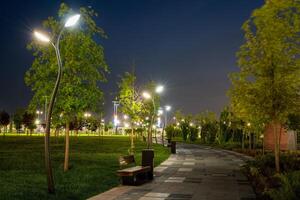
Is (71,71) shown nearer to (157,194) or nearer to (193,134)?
(157,194)

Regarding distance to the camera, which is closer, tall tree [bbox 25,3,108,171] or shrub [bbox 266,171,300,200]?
shrub [bbox 266,171,300,200]

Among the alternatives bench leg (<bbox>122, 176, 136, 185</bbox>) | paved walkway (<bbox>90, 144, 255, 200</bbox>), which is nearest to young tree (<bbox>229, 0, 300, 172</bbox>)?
paved walkway (<bbox>90, 144, 255, 200</bbox>)

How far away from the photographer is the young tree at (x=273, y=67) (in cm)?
1585

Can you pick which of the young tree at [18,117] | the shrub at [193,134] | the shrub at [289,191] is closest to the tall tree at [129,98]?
the shrub at [289,191]

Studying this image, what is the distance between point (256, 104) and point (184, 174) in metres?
5.01

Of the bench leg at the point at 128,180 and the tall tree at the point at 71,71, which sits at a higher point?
the tall tree at the point at 71,71

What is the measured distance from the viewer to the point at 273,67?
52.9 feet

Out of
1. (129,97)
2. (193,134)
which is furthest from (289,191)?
(193,134)

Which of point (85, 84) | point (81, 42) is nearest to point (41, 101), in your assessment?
point (85, 84)

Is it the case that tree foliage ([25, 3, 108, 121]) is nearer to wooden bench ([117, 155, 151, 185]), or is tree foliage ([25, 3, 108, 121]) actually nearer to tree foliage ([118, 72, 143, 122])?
wooden bench ([117, 155, 151, 185])

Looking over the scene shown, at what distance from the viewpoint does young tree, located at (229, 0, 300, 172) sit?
15.9 m

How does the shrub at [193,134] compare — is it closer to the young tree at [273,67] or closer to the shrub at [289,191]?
the young tree at [273,67]

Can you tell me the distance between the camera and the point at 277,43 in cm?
1597

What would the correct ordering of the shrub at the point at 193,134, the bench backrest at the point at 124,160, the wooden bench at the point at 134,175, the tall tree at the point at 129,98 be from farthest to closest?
1. the shrub at the point at 193,134
2. the tall tree at the point at 129,98
3. the bench backrest at the point at 124,160
4. the wooden bench at the point at 134,175
